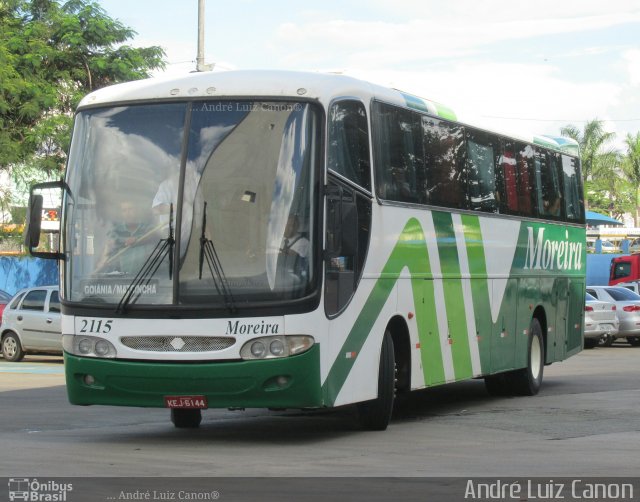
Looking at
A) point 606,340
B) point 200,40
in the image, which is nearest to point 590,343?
point 606,340

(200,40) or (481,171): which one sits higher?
(200,40)

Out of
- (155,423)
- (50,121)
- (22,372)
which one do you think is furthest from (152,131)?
(50,121)

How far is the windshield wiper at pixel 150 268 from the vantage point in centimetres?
1187

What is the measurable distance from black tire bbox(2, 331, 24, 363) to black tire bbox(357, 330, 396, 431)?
16.0m

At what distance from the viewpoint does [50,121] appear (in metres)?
38.0

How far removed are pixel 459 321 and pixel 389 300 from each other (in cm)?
251

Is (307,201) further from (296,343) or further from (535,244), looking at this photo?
(535,244)

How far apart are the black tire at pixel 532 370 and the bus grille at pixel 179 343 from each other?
8.00 m

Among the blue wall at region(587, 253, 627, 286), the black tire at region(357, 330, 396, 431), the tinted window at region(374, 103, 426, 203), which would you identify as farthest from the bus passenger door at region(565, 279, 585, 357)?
the blue wall at region(587, 253, 627, 286)

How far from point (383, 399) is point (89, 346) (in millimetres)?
3030

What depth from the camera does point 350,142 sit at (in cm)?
1271

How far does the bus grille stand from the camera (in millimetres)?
11688

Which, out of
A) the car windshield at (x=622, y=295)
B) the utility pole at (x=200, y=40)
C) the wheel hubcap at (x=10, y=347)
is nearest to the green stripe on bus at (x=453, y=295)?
the wheel hubcap at (x=10, y=347)

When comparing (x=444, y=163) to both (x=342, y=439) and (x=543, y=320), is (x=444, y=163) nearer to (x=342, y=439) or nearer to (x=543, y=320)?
(x=342, y=439)
